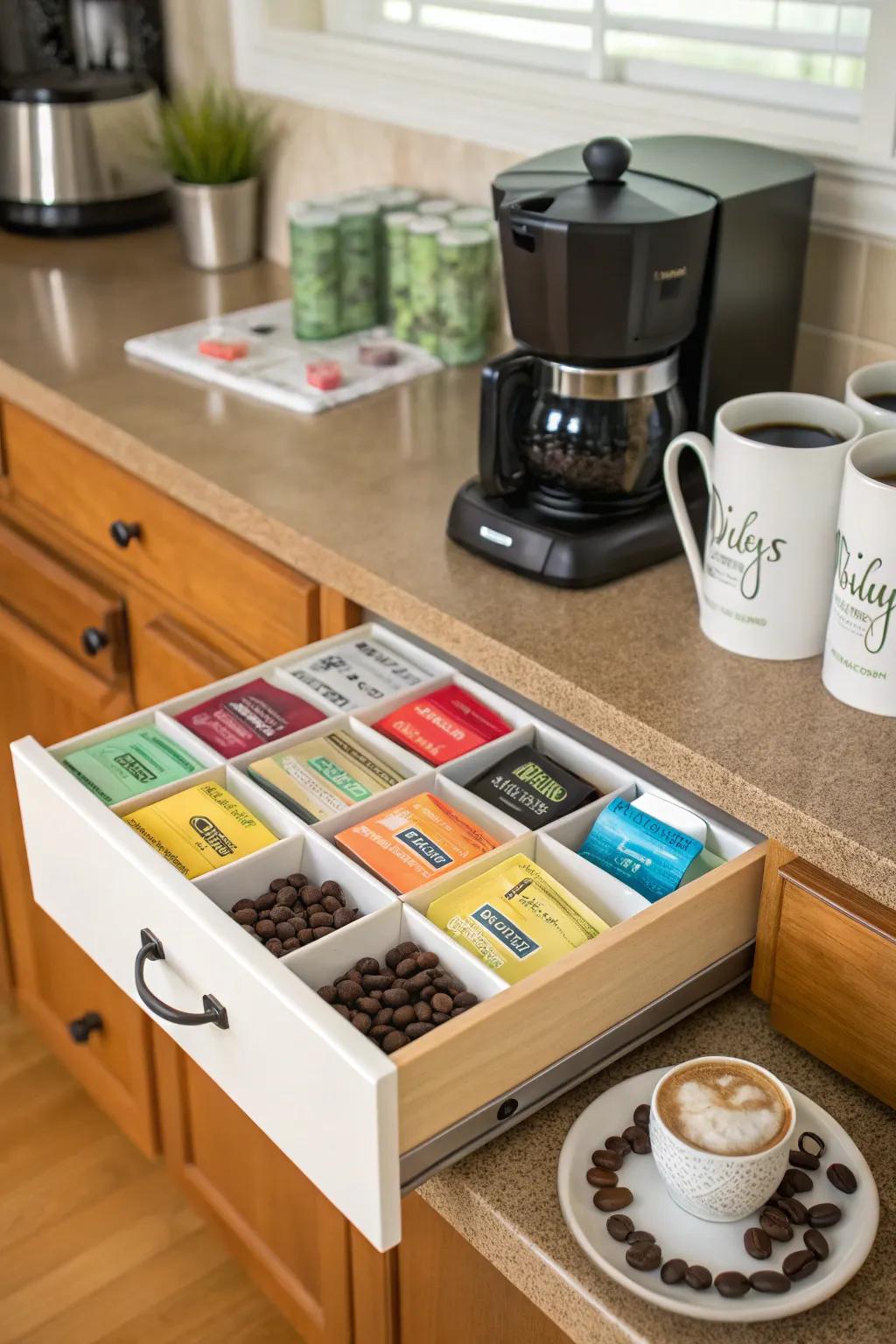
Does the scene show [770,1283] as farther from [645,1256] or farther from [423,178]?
[423,178]

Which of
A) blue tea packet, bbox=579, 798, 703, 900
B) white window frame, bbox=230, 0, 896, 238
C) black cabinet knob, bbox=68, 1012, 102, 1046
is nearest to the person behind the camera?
blue tea packet, bbox=579, 798, 703, 900

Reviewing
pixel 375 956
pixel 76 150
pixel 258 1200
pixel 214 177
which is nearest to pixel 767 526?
pixel 375 956

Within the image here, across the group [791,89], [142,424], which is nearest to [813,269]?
[791,89]

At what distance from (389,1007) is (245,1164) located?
775 mm

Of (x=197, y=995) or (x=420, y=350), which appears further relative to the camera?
(x=420, y=350)

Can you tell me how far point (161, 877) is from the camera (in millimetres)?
917

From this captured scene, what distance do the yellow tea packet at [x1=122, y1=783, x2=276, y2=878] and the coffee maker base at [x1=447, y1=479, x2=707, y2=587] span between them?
349 mm

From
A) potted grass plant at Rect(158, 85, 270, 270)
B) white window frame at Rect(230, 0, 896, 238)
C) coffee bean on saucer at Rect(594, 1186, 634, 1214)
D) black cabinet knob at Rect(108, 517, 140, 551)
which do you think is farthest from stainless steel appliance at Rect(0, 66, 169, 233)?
coffee bean on saucer at Rect(594, 1186, 634, 1214)

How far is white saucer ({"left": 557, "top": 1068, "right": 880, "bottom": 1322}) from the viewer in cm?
80

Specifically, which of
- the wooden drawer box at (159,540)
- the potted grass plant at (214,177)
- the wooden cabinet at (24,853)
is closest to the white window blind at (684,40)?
the potted grass plant at (214,177)

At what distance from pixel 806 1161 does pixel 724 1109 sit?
0.08 metres

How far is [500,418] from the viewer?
4.06 feet

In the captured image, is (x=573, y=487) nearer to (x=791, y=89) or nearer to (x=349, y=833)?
(x=349, y=833)

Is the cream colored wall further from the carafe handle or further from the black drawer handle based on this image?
the black drawer handle
